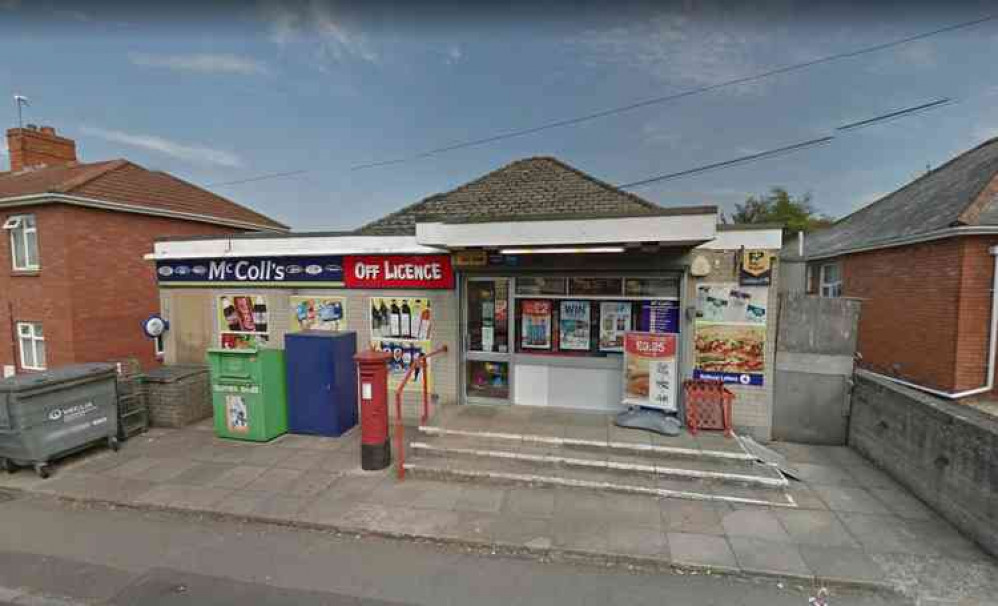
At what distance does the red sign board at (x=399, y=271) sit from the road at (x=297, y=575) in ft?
12.7

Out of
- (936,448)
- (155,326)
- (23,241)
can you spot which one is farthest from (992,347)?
(23,241)

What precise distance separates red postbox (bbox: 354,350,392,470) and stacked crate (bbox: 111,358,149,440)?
4.31m

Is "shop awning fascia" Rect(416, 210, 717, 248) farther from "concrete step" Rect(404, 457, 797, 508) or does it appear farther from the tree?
the tree

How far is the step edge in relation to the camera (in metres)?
4.48

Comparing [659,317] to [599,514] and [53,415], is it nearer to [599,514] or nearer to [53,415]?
[599,514]

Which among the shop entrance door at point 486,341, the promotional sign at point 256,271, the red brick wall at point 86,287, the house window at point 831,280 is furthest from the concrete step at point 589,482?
the red brick wall at point 86,287

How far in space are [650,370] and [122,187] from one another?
14.7 metres

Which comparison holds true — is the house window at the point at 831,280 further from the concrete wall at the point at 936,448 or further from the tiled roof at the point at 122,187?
the tiled roof at the point at 122,187

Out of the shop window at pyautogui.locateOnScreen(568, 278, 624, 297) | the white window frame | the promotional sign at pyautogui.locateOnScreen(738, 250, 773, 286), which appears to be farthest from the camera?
the white window frame

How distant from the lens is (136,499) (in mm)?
4695

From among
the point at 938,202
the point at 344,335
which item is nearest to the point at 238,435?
the point at 344,335

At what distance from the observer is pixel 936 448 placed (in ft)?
14.3

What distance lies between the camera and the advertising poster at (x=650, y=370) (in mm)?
5965

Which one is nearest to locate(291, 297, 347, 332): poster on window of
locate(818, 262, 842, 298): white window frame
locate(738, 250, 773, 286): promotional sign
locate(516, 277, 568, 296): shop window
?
locate(516, 277, 568, 296): shop window
